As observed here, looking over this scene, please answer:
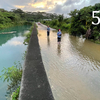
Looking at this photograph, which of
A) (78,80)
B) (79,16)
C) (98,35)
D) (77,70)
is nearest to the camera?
(78,80)

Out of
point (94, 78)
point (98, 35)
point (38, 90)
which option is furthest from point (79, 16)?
point (38, 90)

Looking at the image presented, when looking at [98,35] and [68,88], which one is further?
[98,35]

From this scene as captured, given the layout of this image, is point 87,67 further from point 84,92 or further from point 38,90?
point 38,90

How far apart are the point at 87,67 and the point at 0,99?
3.93 metres

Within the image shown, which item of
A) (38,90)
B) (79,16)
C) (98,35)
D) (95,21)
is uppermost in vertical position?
(79,16)

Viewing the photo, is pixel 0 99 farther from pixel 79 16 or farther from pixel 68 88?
pixel 79 16

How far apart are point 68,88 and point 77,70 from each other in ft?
4.46

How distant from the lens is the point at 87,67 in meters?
4.73

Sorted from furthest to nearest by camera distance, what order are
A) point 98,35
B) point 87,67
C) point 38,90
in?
point 98,35 → point 87,67 → point 38,90

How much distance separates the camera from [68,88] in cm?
320

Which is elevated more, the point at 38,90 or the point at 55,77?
the point at 38,90

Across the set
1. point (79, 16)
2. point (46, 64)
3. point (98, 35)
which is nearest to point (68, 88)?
point (46, 64)

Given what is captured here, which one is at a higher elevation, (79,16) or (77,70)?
(79,16)

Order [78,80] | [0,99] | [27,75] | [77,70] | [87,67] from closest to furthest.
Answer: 1. [27,75]
2. [0,99]
3. [78,80]
4. [77,70]
5. [87,67]
